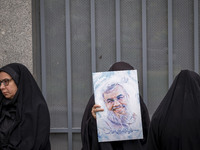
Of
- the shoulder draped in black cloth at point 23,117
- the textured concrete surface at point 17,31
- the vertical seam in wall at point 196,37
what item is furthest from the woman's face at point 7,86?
the vertical seam in wall at point 196,37

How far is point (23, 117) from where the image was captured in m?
3.12

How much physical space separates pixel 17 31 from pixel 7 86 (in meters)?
0.88

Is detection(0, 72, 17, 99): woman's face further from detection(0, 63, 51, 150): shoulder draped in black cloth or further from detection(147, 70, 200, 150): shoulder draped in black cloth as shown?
detection(147, 70, 200, 150): shoulder draped in black cloth

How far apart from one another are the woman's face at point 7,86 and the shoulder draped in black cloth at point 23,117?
35 millimetres

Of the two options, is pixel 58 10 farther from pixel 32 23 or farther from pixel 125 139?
pixel 125 139

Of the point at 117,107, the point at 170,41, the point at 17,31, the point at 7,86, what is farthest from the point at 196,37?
the point at 7,86

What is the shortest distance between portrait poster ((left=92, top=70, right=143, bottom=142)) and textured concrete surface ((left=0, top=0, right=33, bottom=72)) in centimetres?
124

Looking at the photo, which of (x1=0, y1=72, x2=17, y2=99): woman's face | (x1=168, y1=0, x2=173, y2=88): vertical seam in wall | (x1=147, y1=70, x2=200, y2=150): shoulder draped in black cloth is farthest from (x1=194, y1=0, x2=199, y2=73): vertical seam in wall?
(x1=0, y1=72, x2=17, y2=99): woman's face

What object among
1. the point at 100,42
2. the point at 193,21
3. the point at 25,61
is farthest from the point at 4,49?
the point at 193,21

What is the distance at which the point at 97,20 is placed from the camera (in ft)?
13.1

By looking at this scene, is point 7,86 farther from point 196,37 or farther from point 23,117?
point 196,37

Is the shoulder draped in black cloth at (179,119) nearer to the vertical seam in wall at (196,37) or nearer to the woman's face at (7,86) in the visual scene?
the woman's face at (7,86)

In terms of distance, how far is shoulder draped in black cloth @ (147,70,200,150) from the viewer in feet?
7.38

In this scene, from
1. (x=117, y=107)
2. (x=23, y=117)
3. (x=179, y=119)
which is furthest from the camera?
(x=23, y=117)
